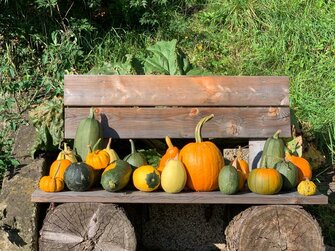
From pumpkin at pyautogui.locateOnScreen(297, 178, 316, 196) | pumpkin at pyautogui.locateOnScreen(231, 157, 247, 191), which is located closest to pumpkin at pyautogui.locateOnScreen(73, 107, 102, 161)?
pumpkin at pyautogui.locateOnScreen(231, 157, 247, 191)

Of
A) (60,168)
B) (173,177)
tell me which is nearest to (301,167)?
(173,177)

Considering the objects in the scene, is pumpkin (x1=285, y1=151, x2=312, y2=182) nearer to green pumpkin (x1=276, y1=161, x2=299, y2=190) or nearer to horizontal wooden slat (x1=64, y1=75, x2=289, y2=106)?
green pumpkin (x1=276, y1=161, x2=299, y2=190)

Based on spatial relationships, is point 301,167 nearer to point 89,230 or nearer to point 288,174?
point 288,174

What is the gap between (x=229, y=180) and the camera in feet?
13.8

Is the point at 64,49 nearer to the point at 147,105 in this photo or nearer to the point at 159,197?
the point at 147,105

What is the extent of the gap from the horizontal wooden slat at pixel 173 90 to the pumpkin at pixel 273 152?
0.44 metres

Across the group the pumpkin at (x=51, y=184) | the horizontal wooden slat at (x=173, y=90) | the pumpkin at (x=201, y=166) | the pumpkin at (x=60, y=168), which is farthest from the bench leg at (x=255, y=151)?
the pumpkin at (x=51, y=184)

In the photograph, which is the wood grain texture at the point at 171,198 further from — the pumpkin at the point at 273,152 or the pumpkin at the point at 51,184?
the pumpkin at the point at 273,152

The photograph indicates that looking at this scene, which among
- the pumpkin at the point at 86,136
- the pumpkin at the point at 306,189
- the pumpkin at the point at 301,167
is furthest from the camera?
the pumpkin at the point at 86,136

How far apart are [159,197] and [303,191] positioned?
0.95 m

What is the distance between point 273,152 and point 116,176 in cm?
115

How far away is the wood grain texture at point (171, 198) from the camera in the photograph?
13.7ft

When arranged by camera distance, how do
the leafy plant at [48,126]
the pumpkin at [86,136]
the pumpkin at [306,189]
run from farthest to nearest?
the leafy plant at [48,126]
the pumpkin at [86,136]
the pumpkin at [306,189]

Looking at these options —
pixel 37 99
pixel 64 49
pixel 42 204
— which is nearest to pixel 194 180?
pixel 42 204
